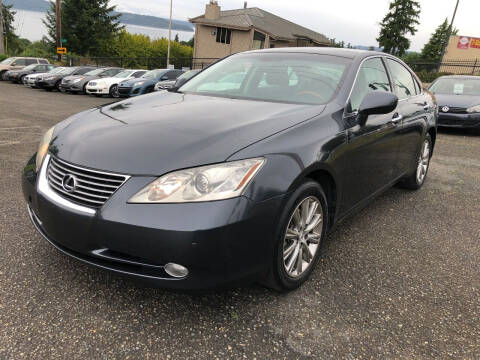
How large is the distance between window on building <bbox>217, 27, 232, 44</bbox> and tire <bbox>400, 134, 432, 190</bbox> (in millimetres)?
35525

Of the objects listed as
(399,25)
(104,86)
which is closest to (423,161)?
(104,86)

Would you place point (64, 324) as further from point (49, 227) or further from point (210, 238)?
point (210, 238)

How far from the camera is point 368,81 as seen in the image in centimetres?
321

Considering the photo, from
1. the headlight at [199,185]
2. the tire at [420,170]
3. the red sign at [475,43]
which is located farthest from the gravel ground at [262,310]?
the red sign at [475,43]

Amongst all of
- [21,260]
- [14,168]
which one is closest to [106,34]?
[14,168]

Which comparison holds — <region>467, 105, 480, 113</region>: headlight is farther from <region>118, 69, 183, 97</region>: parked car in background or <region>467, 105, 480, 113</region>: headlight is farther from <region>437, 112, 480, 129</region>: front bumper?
<region>118, 69, 183, 97</region>: parked car in background

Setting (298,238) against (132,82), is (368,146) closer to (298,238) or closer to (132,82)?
(298,238)

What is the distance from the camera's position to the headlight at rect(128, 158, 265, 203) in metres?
1.85

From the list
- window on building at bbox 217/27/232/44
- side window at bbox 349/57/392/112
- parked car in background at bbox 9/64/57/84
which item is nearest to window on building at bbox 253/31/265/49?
window on building at bbox 217/27/232/44

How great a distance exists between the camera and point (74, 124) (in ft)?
8.44

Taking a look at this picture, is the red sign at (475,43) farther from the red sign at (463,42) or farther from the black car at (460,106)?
the black car at (460,106)

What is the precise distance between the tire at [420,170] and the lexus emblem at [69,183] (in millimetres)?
3650

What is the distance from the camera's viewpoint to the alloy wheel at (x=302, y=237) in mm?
2303

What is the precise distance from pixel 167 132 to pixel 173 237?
0.69 metres
